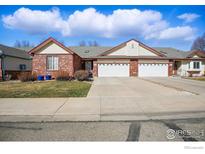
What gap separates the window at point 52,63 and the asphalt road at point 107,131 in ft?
52.4

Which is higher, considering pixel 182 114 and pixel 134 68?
pixel 134 68

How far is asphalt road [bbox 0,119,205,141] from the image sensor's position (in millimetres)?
3668

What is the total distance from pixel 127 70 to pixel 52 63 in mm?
10729

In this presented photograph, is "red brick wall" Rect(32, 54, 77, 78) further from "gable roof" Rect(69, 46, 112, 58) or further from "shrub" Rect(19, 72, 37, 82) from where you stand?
"gable roof" Rect(69, 46, 112, 58)

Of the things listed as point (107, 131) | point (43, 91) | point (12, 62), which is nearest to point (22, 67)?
point (12, 62)

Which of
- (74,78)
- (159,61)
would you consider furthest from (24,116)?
(159,61)

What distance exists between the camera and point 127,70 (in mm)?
24406

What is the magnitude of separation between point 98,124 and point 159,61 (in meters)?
22.4

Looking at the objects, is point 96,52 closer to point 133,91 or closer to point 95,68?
point 95,68

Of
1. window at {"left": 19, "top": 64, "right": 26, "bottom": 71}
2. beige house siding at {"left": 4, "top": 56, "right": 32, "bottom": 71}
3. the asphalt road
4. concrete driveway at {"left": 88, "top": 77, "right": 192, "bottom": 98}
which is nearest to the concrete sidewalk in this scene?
the asphalt road

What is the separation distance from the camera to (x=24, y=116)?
5.30 meters

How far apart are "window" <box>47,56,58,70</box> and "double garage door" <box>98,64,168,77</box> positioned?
6.69 metres
